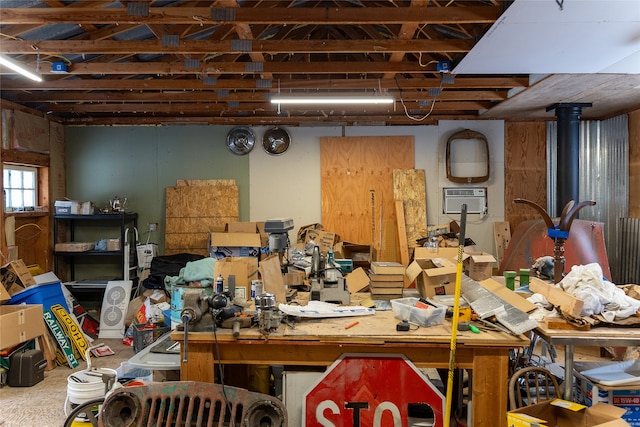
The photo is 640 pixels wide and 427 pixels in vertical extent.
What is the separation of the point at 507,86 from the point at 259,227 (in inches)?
139

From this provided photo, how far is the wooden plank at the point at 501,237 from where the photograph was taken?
21.0ft

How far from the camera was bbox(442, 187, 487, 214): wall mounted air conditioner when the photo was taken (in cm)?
657

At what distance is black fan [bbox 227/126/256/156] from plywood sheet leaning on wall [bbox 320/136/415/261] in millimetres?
1033

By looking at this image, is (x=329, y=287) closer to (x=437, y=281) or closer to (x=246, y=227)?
(x=437, y=281)

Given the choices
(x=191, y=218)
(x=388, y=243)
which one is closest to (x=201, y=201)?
(x=191, y=218)

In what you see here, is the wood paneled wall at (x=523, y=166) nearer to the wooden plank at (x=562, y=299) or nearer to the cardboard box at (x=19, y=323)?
the wooden plank at (x=562, y=299)

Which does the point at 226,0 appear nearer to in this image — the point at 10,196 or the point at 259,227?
the point at 259,227

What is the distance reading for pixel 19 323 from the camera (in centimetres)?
427

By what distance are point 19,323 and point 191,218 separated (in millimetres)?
2652

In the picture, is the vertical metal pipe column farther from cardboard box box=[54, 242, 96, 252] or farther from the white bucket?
cardboard box box=[54, 242, 96, 252]

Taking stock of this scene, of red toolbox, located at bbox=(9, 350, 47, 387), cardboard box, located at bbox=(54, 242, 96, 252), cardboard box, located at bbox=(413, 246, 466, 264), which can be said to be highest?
cardboard box, located at bbox=(54, 242, 96, 252)

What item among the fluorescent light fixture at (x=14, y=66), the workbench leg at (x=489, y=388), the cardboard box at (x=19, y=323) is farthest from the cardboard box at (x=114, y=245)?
the workbench leg at (x=489, y=388)

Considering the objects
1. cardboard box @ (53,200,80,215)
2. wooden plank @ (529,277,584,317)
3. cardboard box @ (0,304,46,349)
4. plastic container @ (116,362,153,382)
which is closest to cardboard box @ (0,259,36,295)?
cardboard box @ (0,304,46,349)

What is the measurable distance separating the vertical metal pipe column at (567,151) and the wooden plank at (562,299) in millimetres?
3215
